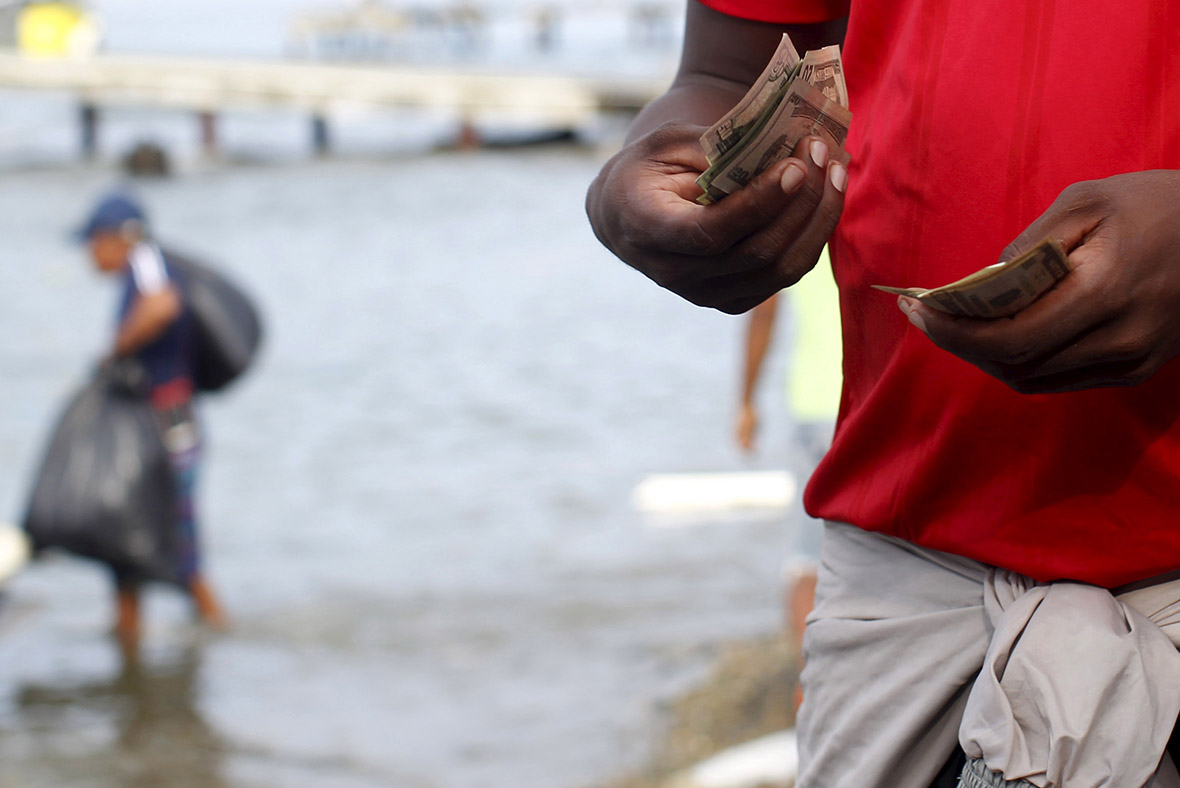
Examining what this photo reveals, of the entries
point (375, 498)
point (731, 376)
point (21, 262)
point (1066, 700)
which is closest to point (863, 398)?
point (1066, 700)

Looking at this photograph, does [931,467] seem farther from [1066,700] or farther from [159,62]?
[159,62]

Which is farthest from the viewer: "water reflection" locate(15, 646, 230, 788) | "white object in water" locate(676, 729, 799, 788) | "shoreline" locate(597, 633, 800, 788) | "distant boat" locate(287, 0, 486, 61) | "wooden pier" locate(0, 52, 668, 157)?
"distant boat" locate(287, 0, 486, 61)

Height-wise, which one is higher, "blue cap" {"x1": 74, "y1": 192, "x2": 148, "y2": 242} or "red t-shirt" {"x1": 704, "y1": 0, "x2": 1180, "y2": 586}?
"red t-shirt" {"x1": 704, "y1": 0, "x2": 1180, "y2": 586}

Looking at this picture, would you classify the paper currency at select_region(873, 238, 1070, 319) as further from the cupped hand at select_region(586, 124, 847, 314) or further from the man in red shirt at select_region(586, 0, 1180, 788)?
the cupped hand at select_region(586, 124, 847, 314)

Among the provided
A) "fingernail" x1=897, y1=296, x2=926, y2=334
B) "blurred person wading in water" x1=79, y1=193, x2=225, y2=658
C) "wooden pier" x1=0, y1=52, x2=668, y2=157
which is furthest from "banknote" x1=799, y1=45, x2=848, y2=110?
"wooden pier" x1=0, y1=52, x2=668, y2=157

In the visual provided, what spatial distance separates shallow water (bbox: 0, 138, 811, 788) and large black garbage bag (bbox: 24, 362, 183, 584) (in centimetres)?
61

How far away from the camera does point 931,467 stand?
1.10 m

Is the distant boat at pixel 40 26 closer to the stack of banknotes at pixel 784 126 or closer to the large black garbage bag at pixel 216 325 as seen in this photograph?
the large black garbage bag at pixel 216 325

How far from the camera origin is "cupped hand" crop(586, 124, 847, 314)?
1019 millimetres

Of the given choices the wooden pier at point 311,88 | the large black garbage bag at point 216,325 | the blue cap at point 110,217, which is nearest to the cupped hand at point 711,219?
the large black garbage bag at point 216,325

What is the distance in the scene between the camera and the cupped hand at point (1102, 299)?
885mm

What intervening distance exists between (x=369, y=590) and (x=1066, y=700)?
5.70 metres

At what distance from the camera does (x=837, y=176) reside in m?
1.03

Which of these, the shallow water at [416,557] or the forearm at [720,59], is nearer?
the forearm at [720,59]
